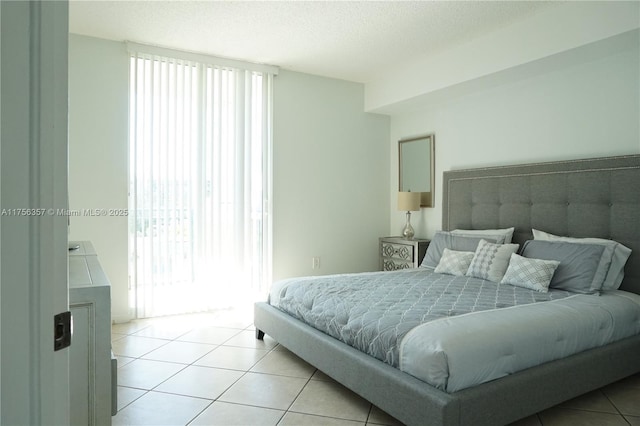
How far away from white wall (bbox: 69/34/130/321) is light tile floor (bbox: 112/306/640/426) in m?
0.78

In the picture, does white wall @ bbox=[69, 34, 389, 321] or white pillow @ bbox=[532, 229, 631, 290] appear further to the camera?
white wall @ bbox=[69, 34, 389, 321]

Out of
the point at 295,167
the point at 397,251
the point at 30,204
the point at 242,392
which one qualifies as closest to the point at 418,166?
the point at 397,251

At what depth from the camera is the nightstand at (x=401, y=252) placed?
15.3 feet

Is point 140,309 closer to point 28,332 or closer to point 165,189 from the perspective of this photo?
point 165,189

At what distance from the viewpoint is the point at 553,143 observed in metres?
3.83

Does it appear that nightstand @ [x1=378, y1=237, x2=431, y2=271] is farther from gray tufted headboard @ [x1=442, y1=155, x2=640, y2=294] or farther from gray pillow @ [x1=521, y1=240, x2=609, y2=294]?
gray pillow @ [x1=521, y1=240, x2=609, y2=294]

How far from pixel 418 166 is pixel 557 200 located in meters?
1.78

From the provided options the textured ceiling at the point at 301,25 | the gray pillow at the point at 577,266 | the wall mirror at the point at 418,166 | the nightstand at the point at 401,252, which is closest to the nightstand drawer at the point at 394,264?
the nightstand at the point at 401,252

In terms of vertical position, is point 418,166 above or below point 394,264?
above

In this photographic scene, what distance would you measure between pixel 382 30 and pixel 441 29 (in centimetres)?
50

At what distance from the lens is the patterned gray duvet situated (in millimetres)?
2018

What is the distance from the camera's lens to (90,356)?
1620 mm

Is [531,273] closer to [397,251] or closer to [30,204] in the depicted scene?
[397,251]

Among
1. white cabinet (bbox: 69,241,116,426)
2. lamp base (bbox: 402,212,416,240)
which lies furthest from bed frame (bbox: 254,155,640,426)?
white cabinet (bbox: 69,241,116,426)
